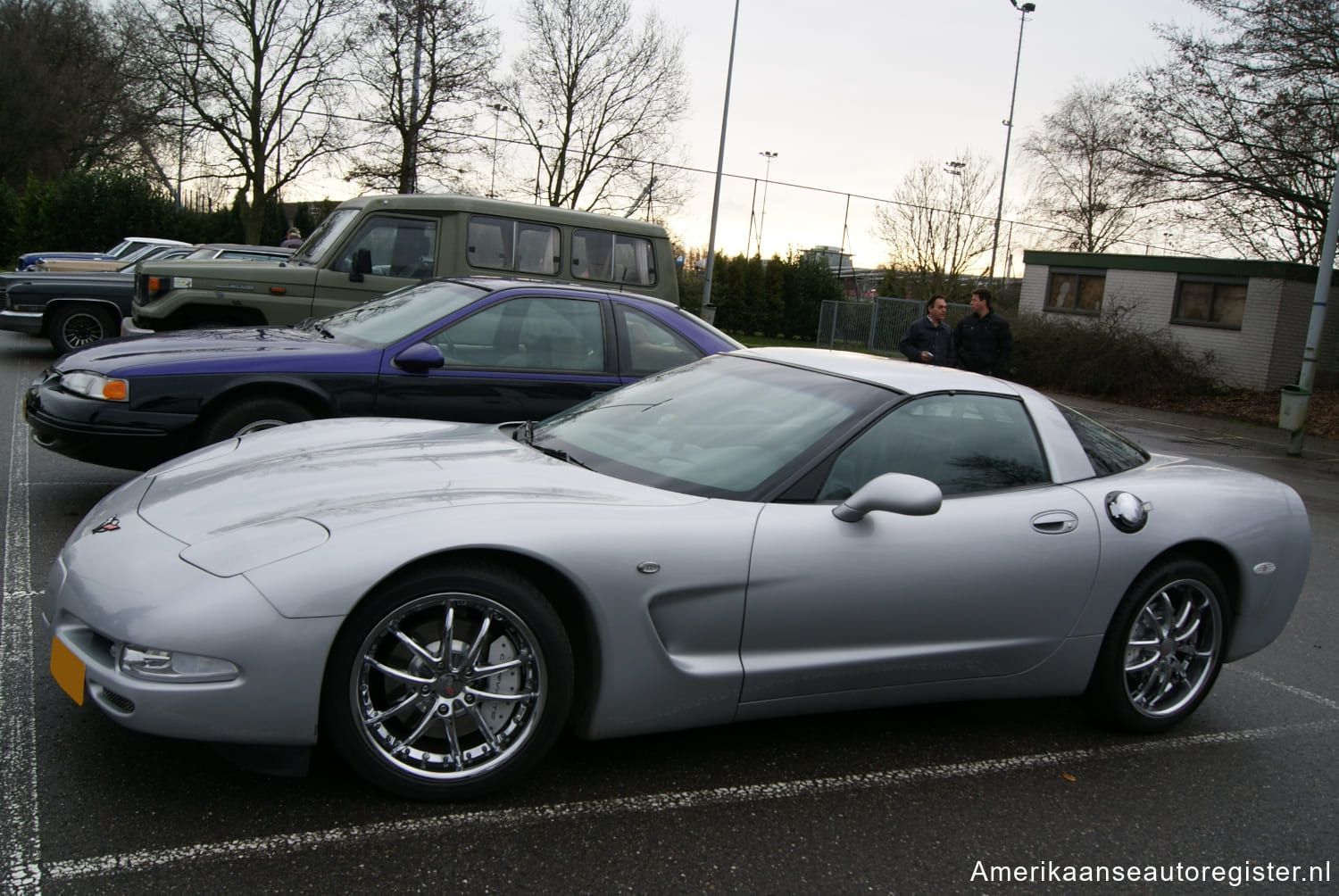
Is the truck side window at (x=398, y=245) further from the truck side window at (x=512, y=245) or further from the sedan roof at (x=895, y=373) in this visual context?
the sedan roof at (x=895, y=373)

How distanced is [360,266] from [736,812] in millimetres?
7399

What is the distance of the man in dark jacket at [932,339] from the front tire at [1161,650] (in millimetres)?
6258

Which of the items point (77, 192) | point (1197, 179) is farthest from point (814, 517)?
point (77, 192)

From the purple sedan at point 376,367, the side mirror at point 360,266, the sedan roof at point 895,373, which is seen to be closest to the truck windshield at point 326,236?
the side mirror at point 360,266

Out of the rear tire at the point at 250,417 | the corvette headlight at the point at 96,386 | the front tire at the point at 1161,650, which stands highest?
the corvette headlight at the point at 96,386

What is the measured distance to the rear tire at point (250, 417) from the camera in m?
5.47

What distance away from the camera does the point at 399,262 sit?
31.3 ft

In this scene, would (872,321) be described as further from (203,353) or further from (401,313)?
(203,353)

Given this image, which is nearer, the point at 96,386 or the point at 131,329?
the point at 96,386

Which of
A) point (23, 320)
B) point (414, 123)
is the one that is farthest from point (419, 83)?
point (23, 320)

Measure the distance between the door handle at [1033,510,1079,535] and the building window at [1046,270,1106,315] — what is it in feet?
79.9

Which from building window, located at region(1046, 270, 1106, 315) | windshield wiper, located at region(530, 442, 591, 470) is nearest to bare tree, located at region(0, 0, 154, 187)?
building window, located at region(1046, 270, 1106, 315)

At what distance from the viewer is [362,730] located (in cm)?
266

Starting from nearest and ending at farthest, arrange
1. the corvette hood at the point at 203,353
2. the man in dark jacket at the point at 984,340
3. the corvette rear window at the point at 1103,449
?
the corvette rear window at the point at 1103,449, the corvette hood at the point at 203,353, the man in dark jacket at the point at 984,340
